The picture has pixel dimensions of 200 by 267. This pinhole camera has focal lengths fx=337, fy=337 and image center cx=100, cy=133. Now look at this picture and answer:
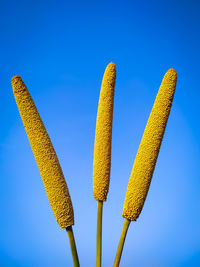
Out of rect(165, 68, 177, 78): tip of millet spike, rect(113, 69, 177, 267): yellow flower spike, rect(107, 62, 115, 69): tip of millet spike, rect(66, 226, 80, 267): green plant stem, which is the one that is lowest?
rect(66, 226, 80, 267): green plant stem

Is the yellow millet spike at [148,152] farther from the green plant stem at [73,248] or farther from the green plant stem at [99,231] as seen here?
the green plant stem at [73,248]

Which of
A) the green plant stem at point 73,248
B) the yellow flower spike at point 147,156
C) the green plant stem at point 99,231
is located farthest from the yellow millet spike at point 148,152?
the green plant stem at point 73,248

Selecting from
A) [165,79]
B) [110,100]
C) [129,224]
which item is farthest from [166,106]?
[129,224]

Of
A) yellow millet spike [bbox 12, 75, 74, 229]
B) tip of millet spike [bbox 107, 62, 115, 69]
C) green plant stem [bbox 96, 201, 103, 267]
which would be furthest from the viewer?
tip of millet spike [bbox 107, 62, 115, 69]

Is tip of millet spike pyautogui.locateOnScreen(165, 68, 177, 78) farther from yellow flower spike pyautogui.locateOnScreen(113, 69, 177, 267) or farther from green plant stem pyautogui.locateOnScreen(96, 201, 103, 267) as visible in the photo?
green plant stem pyautogui.locateOnScreen(96, 201, 103, 267)

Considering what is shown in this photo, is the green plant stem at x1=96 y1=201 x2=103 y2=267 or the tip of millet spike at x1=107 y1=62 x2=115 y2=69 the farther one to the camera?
the tip of millet spike at x1=107 y1=62 x2=115 y2=69

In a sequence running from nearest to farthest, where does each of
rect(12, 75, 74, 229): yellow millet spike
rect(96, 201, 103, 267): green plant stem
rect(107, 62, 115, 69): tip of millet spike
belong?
rect(12, 75, 74, 229): yellow millet spike, rect(96, 201, 103, 267): green plant stem, rect(107, 62, 115, 69): tip of millet spike

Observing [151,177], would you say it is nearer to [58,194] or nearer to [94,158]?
[94,158]

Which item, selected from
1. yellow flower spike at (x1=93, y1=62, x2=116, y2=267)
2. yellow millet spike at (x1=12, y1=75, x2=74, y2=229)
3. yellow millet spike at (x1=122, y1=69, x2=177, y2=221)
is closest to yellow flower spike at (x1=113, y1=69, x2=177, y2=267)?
yellow millet spike at (x1=122, y1=69, x2=177, y2=221)
